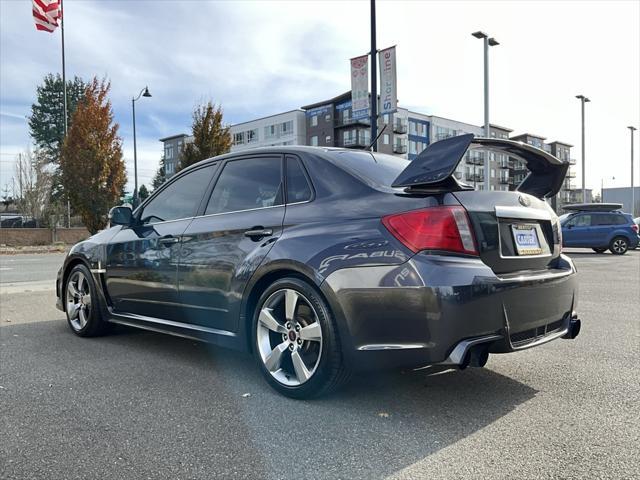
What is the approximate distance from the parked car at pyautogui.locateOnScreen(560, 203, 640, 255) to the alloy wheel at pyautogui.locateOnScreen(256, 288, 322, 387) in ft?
60.8

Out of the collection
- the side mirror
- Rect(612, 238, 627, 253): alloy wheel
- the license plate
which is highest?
the side mirror

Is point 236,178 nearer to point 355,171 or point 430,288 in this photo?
point 355,171

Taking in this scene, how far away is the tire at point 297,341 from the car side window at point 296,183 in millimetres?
567

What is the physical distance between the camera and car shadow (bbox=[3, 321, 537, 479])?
2549mm

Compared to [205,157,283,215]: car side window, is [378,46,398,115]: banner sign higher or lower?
higher

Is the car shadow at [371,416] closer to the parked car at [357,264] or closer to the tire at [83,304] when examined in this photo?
the parked car at [357,264]

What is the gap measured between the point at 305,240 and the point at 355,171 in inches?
21.7

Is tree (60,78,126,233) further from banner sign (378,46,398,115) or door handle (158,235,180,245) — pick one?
door handle (158,235,180,245)

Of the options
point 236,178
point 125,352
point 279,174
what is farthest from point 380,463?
point 125,352

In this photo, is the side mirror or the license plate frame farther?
the side mirror

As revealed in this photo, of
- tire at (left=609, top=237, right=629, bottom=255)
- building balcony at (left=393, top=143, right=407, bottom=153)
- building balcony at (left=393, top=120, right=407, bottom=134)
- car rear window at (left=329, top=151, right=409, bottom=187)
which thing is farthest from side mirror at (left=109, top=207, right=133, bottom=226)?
building balcony at (left=393, top=120, right=407, bottom=134)

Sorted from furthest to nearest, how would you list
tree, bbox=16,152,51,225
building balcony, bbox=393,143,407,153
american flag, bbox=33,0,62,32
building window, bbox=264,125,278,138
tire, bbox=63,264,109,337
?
building window, bbox=264,125,278,138 < building balcony, bbox=393,143,407,153 < tree, bbox=16,152,51,225 < american flag, bbox=33,0,62,32 < tire, bbox=63,264,109,337

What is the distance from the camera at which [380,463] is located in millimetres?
2471

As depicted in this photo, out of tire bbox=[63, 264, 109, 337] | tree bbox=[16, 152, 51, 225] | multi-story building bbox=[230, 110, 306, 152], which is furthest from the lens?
multi-story building bbox=[230, 110, 306, 152]
